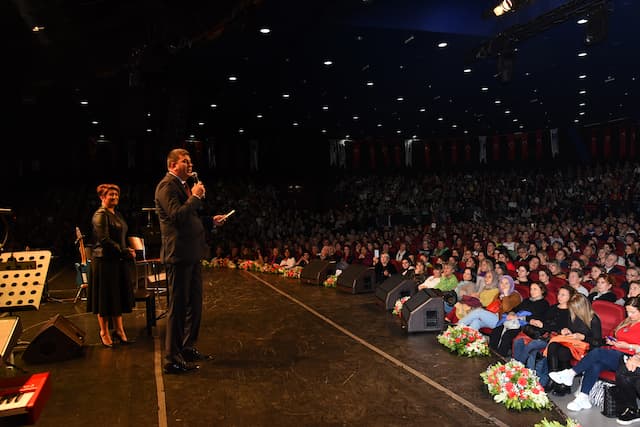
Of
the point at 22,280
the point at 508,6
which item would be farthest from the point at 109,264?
the point at 508,6

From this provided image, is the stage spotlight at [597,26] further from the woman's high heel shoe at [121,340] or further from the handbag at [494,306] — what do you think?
the woman's high heel shoe at [121,340]

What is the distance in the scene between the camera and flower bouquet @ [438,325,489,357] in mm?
5512

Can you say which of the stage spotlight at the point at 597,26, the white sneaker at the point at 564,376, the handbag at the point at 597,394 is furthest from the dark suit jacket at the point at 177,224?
the stage spotlight at the point at 597,26

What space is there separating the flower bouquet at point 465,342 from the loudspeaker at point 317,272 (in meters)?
5.20

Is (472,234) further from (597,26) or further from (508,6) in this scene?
(508,6)

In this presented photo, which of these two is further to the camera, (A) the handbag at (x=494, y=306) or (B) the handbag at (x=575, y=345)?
(A) the handbag at (x=494, y=306)

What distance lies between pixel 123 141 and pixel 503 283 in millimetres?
21577

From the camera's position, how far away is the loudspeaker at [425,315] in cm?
649

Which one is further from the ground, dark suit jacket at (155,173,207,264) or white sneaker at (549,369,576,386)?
dark suit jacket at (155,173,207,264)

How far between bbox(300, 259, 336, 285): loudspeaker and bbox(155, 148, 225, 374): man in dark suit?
6.17 meters

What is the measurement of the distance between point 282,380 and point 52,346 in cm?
268

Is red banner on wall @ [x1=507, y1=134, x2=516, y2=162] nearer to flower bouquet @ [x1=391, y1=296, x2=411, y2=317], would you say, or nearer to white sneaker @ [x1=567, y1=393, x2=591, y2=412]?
flower bouquet @ [x1=391, y1=296, x2=411, y2=317]

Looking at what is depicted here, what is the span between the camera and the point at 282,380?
471cm

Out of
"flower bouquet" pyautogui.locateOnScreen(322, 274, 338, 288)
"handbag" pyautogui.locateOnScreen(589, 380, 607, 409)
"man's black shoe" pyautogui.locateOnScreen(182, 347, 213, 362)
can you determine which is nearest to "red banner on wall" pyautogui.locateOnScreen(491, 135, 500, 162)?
"flower bouquet" pyautogui.locateOnScreen(322, 274, 338, 288)
